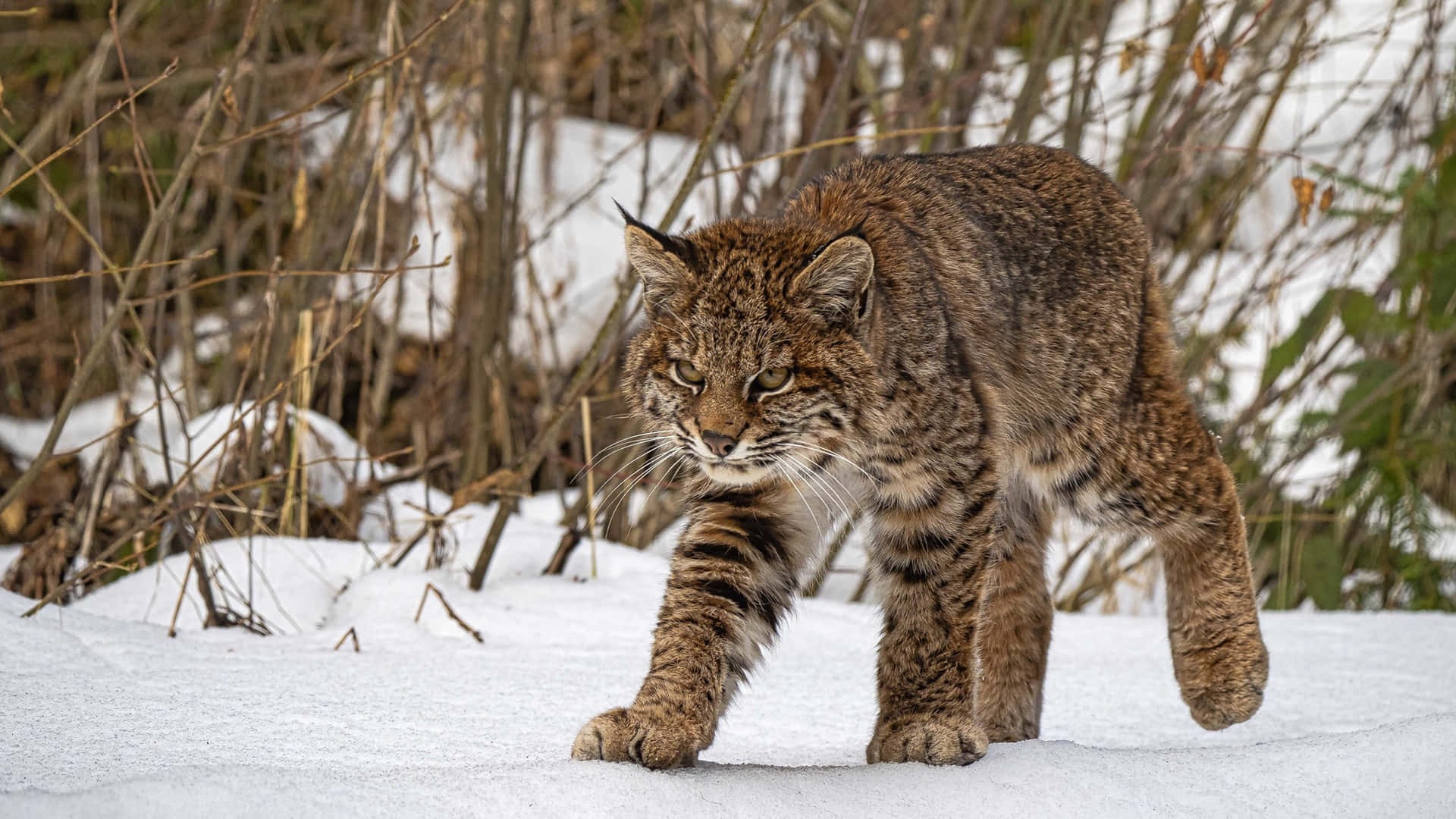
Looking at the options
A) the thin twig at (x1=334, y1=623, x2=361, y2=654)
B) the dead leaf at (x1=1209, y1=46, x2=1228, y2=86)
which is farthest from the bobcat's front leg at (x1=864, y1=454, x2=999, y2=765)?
the dead leaf at (x1=1209, y1=46, x2=1228, y2=86)

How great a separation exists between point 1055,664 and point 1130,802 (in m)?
1.84

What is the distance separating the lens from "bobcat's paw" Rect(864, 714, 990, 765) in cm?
287

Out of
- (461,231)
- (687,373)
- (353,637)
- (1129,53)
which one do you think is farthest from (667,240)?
(461,231)

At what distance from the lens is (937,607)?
3025 millimetres

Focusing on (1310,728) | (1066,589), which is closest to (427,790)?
(1310,728)

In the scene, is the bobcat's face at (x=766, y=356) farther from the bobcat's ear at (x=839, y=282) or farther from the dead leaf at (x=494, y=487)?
the dead leaf at (x=494, y=487)

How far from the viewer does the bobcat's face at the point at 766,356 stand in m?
2.93

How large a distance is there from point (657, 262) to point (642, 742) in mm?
1037

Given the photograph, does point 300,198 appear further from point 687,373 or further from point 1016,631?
point 1016,631

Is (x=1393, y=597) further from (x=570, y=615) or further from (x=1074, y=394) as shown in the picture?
(x=570, y=615)

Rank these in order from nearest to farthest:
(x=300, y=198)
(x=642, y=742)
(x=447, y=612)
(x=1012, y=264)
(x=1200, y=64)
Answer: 1. (x=642, y=742)
2. (x=1012, y=264)
3. (x=1200, y=64)
4. (x=447, y=612)
5. (x=300, y=198)

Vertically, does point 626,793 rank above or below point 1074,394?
below

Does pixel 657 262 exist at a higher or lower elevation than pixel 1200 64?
lower

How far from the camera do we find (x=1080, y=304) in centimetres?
358
